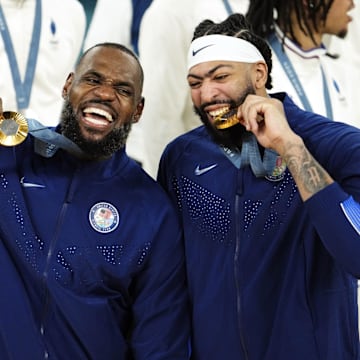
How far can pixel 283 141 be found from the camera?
8.73 feet

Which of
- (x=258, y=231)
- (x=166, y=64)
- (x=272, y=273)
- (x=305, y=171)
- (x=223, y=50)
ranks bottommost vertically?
(x=272, y=273)

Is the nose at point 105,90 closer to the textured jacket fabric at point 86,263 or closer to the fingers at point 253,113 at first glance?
the textured jacket fabric at point 86,263

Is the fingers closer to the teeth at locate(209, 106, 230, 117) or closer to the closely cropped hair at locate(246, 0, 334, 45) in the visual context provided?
the teeth at locate(209, 106, 230, 117)

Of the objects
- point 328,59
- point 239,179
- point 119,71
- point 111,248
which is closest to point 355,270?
point 239,179

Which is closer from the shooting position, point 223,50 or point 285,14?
point 223,50

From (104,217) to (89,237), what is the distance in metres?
0.08

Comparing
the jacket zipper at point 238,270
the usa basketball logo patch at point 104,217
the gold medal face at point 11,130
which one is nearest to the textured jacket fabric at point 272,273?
the jacket zipper at point 238,270

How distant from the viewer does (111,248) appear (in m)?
2.87

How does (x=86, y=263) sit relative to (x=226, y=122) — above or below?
below

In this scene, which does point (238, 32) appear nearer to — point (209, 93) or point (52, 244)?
point (209, 93)

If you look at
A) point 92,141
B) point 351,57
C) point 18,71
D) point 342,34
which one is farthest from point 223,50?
point 351,57

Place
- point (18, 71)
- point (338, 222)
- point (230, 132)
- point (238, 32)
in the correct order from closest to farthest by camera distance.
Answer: point (338, 222)
point (230, 132)
point (238, 32)
point (18, 71)

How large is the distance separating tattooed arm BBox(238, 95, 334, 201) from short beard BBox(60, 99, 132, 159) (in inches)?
16.4

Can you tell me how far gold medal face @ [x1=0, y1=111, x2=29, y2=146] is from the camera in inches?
108
